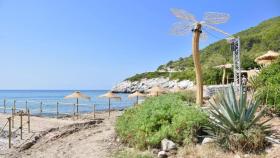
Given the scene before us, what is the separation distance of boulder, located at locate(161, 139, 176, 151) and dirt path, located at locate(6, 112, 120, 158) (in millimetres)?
1749

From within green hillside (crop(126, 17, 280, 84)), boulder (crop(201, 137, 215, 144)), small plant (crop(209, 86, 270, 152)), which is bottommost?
boulder (crop(201, 137, 215, 144))

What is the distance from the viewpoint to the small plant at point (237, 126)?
930 cm

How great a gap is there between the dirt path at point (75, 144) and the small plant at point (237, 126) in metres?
3.42

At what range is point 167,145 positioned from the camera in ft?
34.6

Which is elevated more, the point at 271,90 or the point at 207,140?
the point at 271,90

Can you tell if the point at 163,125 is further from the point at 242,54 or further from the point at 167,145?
the point at 242,54

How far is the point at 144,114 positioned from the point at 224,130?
111 inches

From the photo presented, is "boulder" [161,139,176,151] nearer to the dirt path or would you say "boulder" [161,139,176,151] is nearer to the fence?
the dirt path

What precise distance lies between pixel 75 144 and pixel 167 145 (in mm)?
4420

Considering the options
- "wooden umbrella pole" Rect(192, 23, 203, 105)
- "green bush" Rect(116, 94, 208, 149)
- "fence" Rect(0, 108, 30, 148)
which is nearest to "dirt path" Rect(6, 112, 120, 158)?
"green bush" Rect(116, 94, 208, 149)

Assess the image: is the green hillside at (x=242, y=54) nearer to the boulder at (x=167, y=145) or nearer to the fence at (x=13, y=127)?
the fence at (x=13, y=127)

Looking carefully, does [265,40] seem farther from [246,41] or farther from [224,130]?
[224,130]

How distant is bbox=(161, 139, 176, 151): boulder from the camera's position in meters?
10.4

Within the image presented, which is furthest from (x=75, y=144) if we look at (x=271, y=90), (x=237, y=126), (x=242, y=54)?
(x=242, y=54)
